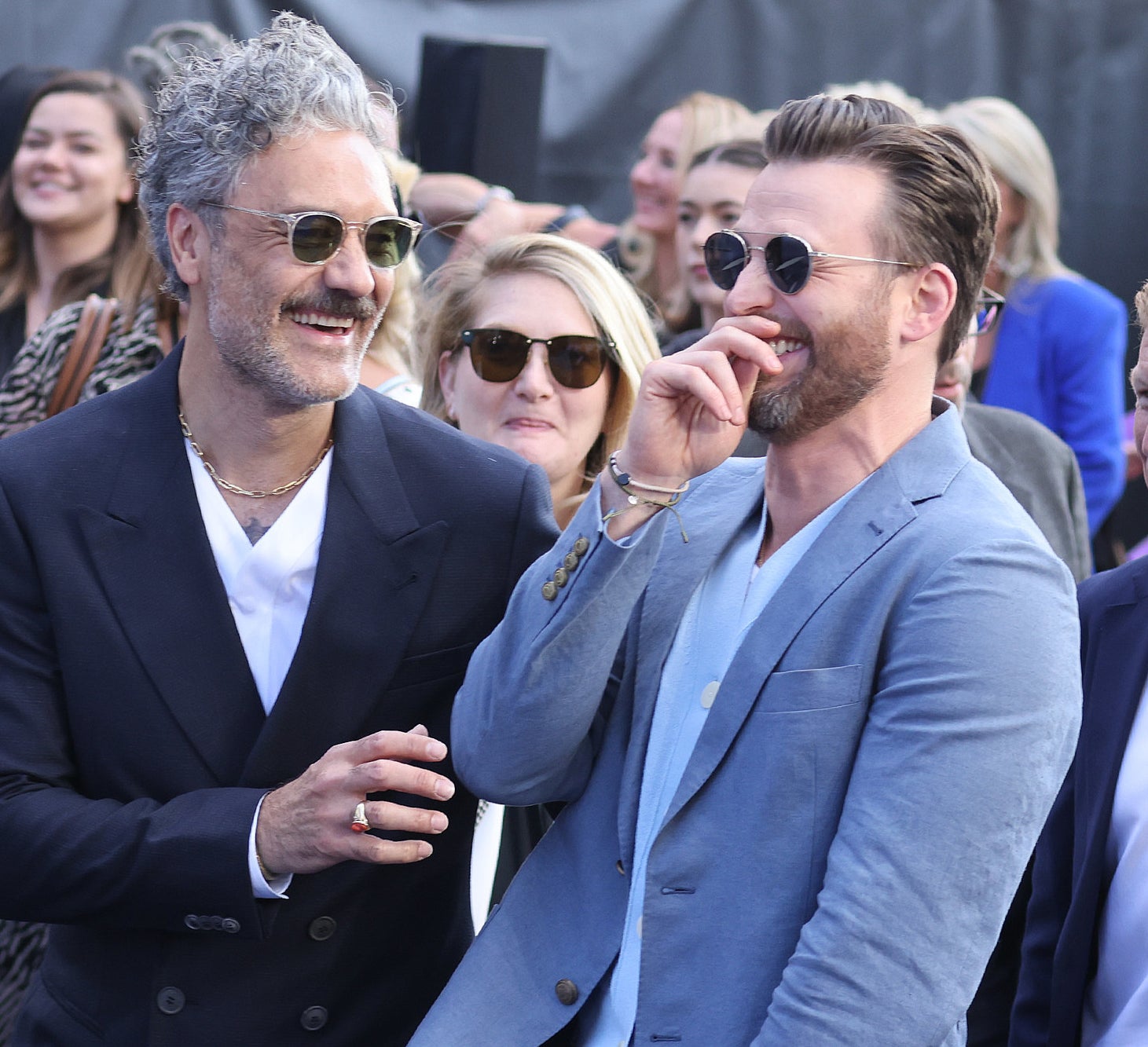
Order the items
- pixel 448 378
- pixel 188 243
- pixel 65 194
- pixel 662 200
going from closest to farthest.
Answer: pixel 188 243 < pixel 448 378 < pixel 65 194 < pixel 662 200

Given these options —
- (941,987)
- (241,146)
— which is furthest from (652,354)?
(941,987)

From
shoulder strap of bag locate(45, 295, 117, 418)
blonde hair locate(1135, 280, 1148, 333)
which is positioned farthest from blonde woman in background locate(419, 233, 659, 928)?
blonde hair locate(1135, 280, 1148, 333)

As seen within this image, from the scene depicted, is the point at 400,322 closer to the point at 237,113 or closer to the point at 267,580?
the point at 237,113

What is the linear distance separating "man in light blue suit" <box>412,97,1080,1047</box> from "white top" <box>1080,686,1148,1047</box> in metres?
0.55

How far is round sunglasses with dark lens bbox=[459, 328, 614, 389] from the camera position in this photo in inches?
147

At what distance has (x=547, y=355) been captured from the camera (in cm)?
373

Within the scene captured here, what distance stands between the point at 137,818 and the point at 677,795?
866 millimetres

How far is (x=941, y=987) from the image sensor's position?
1948mm

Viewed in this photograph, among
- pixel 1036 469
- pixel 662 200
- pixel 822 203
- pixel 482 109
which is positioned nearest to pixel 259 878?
pixel 822 203

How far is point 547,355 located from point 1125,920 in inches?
74.9

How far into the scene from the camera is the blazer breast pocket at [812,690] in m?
2.03

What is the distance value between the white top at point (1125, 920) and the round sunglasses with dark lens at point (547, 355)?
5.34 ft

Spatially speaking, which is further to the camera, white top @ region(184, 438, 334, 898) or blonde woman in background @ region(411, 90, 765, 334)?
blonde woman in background @ region(411, 90, 765, 334)

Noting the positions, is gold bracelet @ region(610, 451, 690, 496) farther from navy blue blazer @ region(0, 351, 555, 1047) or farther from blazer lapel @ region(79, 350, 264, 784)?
blazer lapel @ region(79, 350, 264, 784)
